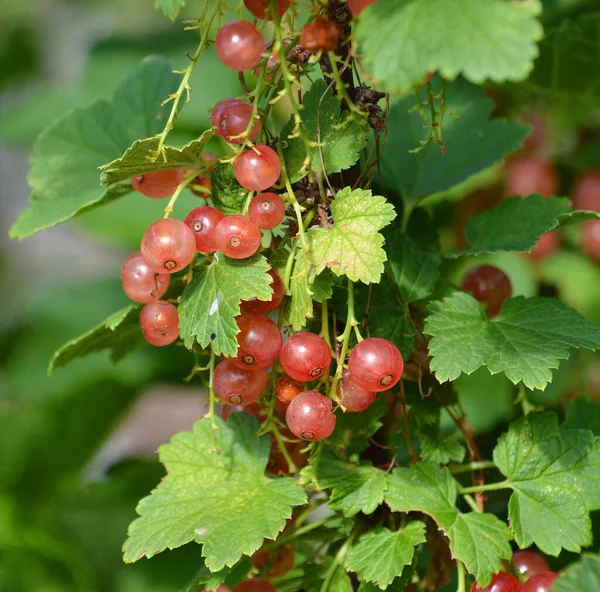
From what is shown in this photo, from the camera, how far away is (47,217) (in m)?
0.76

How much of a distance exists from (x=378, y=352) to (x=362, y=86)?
0.67 ft

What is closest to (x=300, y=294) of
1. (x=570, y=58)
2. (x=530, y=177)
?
(x=570, y=58)

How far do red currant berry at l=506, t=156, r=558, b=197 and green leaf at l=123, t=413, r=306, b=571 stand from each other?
800mm

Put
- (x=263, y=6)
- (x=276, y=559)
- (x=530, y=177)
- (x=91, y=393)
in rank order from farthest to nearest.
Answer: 1. (x=91, y=393)
2. (x=530, y=177)
3. (x=276, y=559)
4. (x=263, y=6)

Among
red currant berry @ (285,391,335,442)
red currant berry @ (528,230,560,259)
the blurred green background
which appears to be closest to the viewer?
red currant berry @ (285,391,335,442)

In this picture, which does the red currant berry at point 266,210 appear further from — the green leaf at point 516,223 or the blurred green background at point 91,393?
the blurred green background at point 91,393

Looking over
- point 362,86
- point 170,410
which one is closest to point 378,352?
point 362,86

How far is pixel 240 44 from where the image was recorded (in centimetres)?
54

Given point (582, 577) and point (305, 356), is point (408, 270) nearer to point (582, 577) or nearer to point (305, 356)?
point (305, 356)

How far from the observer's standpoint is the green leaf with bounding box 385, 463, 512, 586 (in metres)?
0.55

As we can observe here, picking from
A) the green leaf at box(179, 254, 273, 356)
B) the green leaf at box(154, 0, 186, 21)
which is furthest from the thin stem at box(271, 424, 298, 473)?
the green leaf at box(154, 0, 186, 21)

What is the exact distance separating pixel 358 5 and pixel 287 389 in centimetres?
28

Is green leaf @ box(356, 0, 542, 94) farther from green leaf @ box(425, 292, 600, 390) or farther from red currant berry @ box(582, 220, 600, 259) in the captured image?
red currant berry @ box(582, 220, 600, 259)

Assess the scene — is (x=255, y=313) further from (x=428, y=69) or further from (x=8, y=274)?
(x=8, y=274)
